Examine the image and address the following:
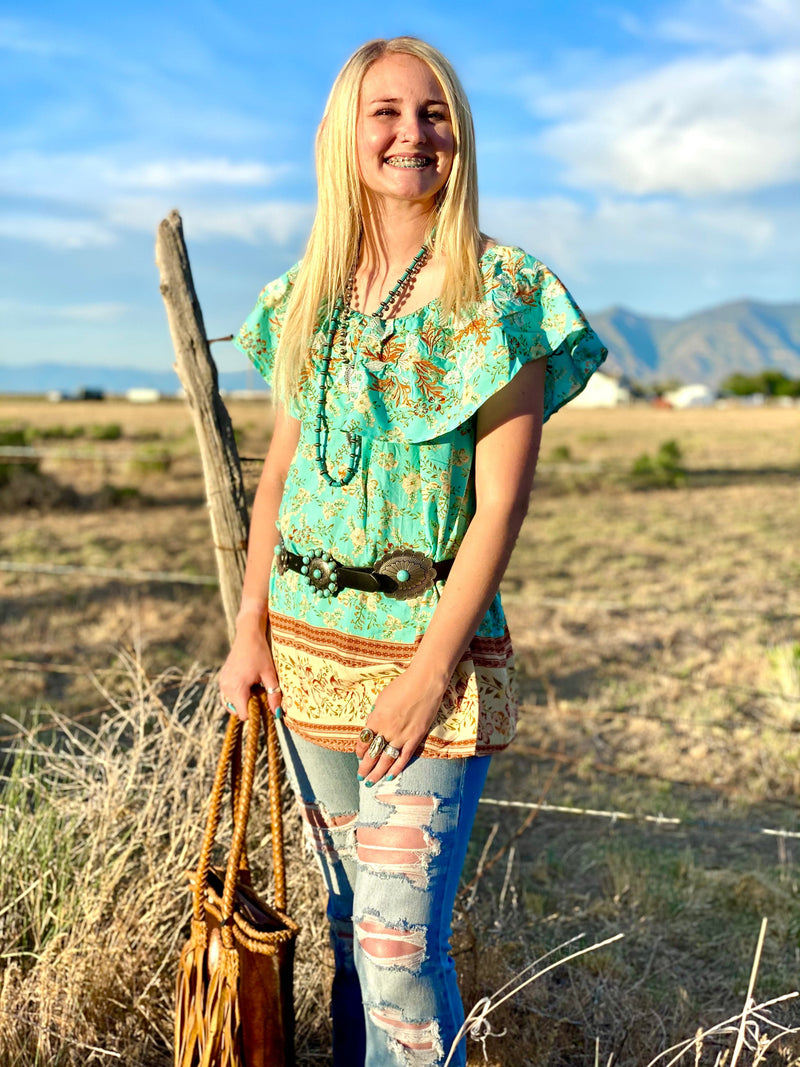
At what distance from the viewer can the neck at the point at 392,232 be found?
1677 mm

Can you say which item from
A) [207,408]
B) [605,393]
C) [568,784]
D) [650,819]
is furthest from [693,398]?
[207,408]

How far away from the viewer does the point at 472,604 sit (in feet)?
4.91

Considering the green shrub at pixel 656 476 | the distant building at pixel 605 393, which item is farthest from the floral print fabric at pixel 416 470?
the distant building at pixel 605 393

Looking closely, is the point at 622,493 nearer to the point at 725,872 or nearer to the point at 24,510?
the point at 24,510

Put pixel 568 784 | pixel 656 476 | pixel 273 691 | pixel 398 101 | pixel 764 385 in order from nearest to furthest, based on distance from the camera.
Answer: pixel 398 101, pixel 273 691, pixel 568 784, pixel 656 476, pixel 764 385

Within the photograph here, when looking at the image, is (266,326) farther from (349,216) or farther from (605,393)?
(605,393)

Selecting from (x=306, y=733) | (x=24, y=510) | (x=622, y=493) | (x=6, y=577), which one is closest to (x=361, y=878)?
(x=306, y=733)

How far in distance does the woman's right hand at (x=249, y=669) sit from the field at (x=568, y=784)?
27.9 inches

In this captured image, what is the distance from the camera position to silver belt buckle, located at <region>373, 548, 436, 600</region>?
5.15 ft

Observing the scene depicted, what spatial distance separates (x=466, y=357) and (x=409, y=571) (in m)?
0.35

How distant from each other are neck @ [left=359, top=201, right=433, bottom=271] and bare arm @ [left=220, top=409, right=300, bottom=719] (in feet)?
1.12

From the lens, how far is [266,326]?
1.92 metres

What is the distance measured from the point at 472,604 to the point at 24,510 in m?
12.3

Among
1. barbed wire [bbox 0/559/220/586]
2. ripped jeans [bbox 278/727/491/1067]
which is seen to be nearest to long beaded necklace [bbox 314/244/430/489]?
ripped jeans [bbox 278/727/491/1067]
